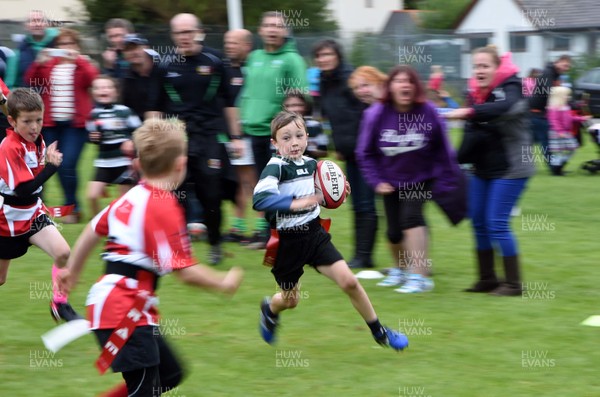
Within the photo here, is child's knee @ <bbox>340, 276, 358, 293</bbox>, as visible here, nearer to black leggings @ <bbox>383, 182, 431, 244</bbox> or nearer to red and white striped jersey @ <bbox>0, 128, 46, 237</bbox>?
black leggings @ <bbox>383, 182, 431, 244</bbox>

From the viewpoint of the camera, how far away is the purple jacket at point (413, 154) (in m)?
7.32

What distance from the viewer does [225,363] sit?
577cm

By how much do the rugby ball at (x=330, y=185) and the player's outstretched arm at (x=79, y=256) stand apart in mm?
2084

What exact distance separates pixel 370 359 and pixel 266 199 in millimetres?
1217

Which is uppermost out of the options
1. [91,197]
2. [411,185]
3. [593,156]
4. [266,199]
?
[266,199]

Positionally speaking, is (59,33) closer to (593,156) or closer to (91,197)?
(91,197)

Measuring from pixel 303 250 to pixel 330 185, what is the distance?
1.50 ft

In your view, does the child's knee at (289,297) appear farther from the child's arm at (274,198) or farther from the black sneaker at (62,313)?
the black sneaker at (62,313)

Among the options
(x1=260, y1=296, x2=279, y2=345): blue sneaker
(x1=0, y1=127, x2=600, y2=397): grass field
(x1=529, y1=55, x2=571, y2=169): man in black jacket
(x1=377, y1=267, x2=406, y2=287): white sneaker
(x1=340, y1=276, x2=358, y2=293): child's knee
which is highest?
(x1=340, y1=276, x2=358, y2=293): child's knee

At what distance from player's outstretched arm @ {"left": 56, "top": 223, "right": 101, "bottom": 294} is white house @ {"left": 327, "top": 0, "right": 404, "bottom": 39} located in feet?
160

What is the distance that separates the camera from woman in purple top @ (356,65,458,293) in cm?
730

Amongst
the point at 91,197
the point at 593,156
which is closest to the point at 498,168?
the point at 91,197

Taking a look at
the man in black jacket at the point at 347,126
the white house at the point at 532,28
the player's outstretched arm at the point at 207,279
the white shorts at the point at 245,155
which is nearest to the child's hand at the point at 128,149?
the white shorts at the point at 245,155

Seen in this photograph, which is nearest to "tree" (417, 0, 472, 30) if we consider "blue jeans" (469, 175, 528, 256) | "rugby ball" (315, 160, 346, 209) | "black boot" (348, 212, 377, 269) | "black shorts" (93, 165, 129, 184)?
"black shorts" (93, 165, 129, 184)
